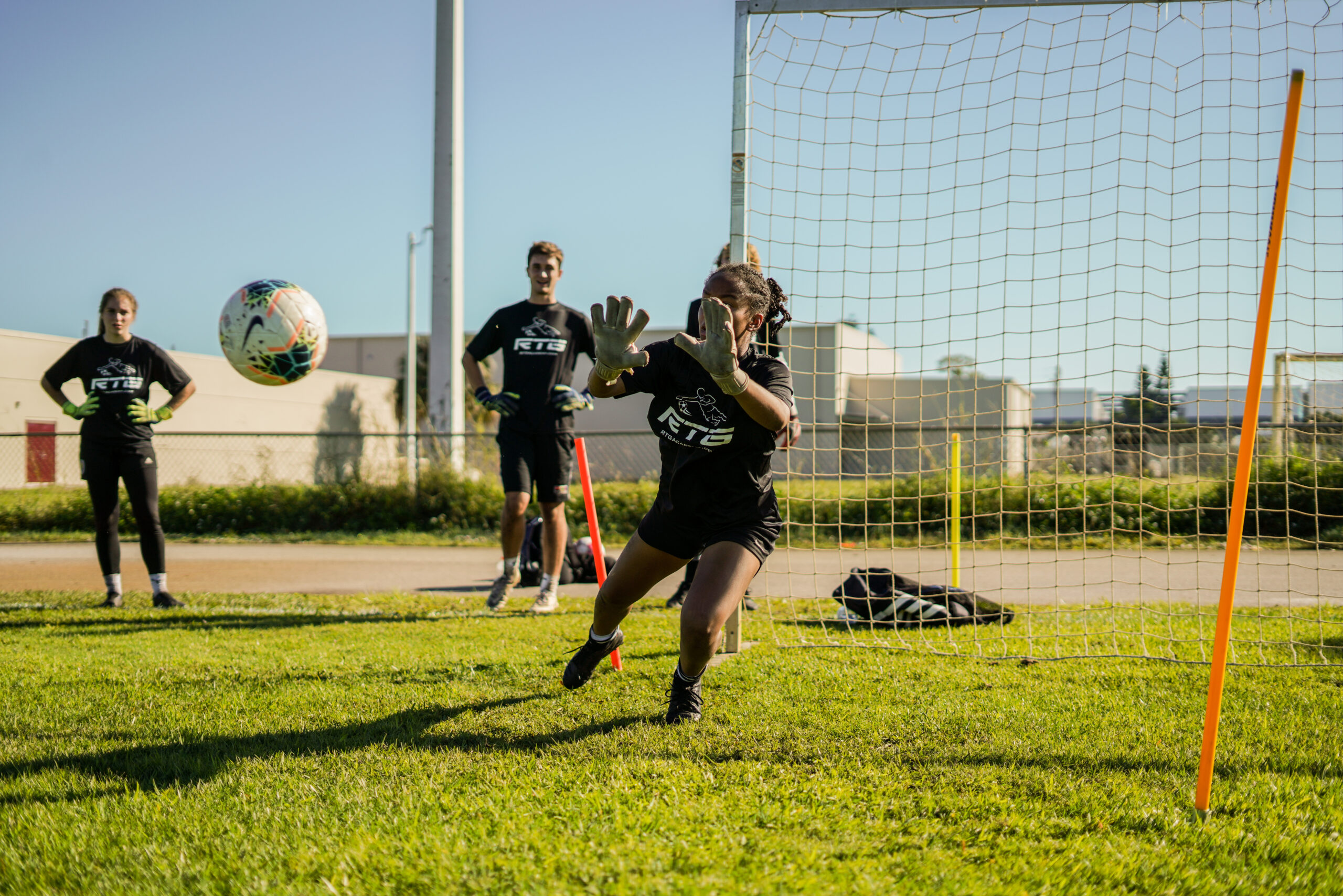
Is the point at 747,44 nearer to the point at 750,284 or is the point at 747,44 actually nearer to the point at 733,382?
the point at 750,284

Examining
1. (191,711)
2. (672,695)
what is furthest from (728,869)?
(191,711)

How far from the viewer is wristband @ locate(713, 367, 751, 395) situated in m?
3.07

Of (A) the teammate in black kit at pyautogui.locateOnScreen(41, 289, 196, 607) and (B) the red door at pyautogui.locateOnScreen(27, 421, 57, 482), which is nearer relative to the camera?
(A) the teammate in black kit at pyautogui.locateOnScreen(41, 289, 196, 607)

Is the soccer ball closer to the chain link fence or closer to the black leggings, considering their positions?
the black leggings

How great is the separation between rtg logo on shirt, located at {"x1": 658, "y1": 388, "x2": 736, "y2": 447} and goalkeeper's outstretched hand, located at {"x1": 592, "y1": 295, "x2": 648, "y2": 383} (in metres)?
0.45

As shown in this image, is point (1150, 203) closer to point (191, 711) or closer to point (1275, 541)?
point (191, 711)

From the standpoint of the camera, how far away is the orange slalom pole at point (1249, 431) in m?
2.62

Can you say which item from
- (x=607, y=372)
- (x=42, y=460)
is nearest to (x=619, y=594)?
(x=607, y=372)

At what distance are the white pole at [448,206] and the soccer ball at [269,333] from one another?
7617mm

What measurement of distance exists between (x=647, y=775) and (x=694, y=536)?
40.6 inches

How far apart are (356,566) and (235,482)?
7.24m

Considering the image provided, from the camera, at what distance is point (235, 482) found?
15609mm

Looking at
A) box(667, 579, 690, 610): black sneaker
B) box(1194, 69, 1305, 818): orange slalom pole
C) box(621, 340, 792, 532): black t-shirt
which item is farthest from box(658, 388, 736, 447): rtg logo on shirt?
box(667, 579, 690, 610): black sneaker

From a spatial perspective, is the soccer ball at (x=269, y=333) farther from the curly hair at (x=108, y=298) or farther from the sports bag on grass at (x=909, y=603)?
the sports bag on grass at (x=909, y=603)
